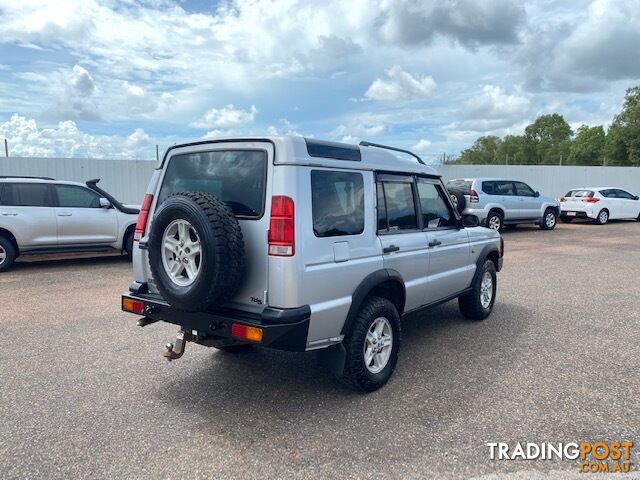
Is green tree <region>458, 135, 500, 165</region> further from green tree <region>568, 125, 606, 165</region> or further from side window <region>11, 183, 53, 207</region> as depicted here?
side window <region>11, 183, 53, 207</region>

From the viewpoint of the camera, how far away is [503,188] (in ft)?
52.3

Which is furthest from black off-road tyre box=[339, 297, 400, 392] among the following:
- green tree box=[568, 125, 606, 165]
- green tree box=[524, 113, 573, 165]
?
green tree box=[524, 113, 573, 165]

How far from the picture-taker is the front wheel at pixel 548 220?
56.7ft

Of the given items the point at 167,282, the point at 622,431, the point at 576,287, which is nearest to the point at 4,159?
the point at 167,282

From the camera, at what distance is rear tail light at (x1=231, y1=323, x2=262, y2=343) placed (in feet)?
10.5

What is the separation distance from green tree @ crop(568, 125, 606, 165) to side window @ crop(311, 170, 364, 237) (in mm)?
66878

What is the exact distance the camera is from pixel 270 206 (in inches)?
132

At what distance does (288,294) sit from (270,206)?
603 millimetres

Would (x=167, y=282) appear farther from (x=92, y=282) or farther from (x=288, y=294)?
(x=92, y=282)

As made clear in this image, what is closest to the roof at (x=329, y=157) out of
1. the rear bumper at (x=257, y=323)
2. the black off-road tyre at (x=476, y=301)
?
the rear bumper at (x=257, y=323)

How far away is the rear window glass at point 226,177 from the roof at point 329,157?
3.8 inches

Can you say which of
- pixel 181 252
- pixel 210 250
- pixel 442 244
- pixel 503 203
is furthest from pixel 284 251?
pixel 503 203

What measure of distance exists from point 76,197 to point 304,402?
7.82 m

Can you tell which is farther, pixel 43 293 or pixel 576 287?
pixel 576 287
